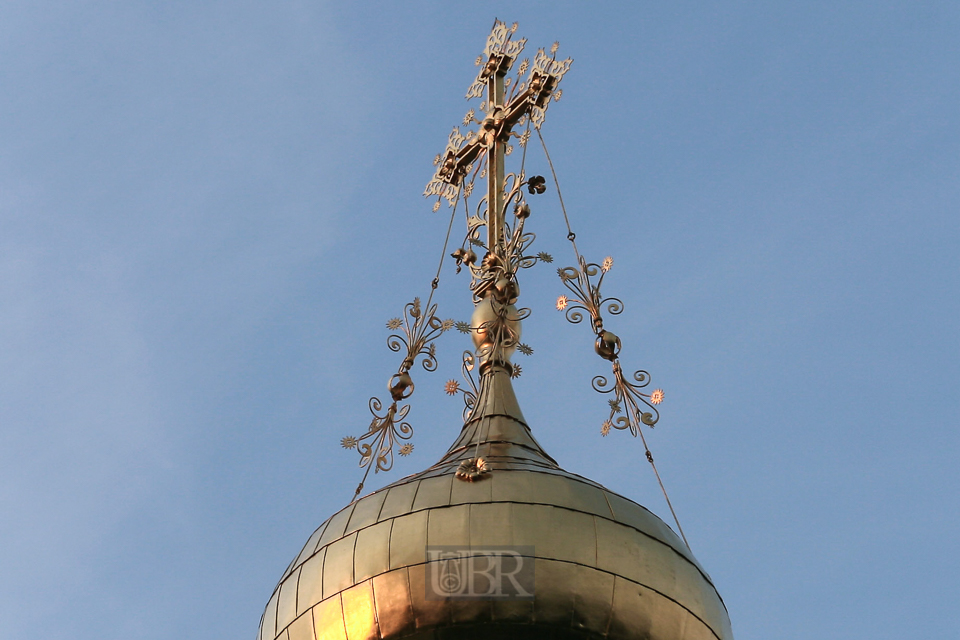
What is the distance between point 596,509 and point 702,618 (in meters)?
0.94

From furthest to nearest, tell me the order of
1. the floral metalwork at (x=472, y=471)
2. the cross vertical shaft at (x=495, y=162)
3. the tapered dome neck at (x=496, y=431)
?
the cross vertical shaft at (x=495, y=162)
the tapered dome neck at (x=496, y=431)
the floral metalwork at (x=472, y=471)

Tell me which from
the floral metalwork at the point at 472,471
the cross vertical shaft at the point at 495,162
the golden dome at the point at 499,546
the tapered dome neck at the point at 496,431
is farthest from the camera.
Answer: the cross vertical shaft at the point at 495,162

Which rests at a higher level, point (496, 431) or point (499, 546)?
point (496, 431)

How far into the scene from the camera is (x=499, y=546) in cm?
988

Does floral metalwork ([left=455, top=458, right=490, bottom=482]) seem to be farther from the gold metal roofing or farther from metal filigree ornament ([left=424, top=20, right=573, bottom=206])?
metal filigree ornament ([left=424, top=20, right=573, bottom=206])

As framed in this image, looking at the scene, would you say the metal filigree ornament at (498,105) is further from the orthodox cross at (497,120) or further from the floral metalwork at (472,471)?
the floral metalwork at (472,471)

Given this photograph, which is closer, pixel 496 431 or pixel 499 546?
pixel 499 546

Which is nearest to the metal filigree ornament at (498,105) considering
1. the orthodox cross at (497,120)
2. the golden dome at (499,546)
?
the orthodox cross at (497,120)

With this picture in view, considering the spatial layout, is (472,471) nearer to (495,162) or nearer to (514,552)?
(514,552)

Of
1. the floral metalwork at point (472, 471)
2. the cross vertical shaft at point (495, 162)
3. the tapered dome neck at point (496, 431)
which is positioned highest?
the cross vertical shaft at point (495, 162)

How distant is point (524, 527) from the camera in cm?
1000

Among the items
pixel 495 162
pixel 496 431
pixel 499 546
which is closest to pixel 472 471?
pixel 499 546

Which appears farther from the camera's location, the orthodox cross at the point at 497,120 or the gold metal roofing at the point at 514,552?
the orthodox cross at the point at 497,120

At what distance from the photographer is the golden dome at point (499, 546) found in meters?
9.78
